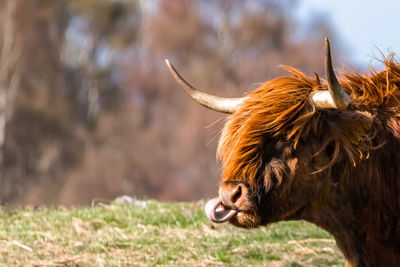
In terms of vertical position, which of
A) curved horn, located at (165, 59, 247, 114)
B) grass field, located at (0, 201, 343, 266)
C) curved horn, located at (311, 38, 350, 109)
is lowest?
grass field, located at (0, 201, 343, 266)

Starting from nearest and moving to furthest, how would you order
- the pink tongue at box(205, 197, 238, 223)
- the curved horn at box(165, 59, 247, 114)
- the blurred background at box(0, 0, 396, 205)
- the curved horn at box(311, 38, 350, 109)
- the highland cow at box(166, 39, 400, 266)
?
1. the curved horn at box(311, 38, 350, 109)
2. the pink tongue at box(205, 197, 238, 223)
3. the highland cow at box(166, 39, 400, 266)
4. the curved horn at box(165, 59, 247, 114)
5. the blurred background at box(0, 0, 396, 205)

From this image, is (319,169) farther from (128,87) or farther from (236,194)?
(128,87)

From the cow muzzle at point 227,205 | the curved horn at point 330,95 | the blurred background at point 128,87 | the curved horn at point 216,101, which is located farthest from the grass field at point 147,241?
the blurred background at point 128,87

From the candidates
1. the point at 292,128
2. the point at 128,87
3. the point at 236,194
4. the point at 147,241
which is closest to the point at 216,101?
the point at 292,128

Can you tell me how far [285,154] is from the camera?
17.6 feet

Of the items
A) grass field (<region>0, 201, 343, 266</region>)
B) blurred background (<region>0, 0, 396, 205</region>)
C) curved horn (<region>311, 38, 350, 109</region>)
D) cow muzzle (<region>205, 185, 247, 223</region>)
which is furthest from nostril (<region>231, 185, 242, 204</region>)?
blurred background (<region>0, 0, 396, 205</region>)

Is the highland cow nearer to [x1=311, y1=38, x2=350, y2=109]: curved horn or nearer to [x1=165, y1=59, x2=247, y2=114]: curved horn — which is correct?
[x1=311, y1=38, x2=350, y2=109]: curved horn

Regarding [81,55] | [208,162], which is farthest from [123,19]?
[208,162]

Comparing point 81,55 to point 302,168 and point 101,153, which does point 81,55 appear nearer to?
point 101,153

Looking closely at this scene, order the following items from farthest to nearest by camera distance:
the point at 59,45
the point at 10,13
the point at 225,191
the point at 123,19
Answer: the point at 123,19, the point at 59,45, the point at 10,13, the point at 225,191

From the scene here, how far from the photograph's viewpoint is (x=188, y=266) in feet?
23.3

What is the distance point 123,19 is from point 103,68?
19.8 feet

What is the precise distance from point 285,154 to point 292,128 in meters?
0.18

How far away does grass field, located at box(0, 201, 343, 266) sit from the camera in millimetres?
7227
